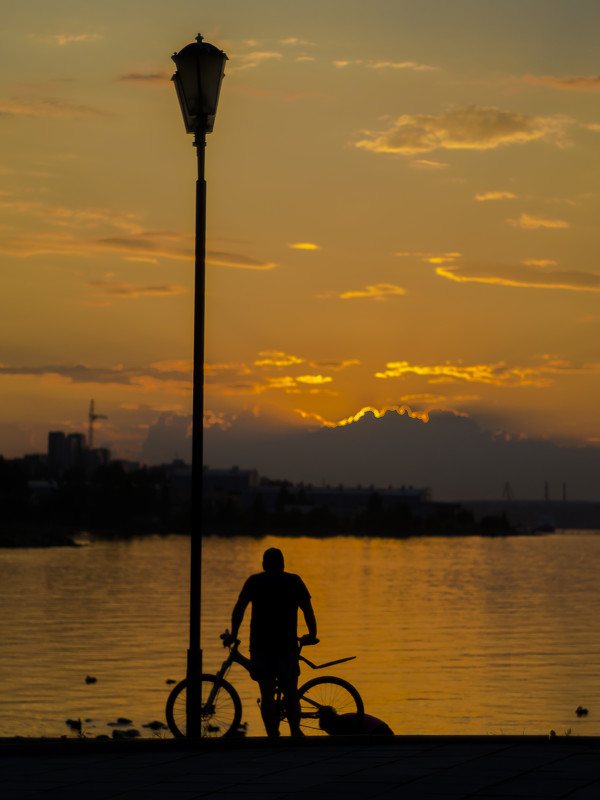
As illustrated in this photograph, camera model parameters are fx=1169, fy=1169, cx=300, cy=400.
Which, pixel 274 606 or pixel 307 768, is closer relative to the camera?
pixel 307 768

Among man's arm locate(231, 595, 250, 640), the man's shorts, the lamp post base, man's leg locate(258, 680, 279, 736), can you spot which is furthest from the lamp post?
man's leg locate(258, 680, 279, 736)

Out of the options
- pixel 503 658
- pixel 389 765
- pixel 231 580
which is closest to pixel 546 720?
pixel 503 658

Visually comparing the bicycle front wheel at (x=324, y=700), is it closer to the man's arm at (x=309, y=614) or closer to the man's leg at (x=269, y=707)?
the man's leg at (x=269, y=707)

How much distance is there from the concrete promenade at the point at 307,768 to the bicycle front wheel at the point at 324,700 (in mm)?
2195

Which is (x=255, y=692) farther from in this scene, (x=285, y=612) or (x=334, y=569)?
(x=334, y=569)

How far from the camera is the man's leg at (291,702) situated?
49.5 feet

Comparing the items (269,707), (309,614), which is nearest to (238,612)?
(309,614)

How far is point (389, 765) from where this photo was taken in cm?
1151

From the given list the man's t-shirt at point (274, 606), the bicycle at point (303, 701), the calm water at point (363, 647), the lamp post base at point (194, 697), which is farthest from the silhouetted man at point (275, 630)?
the calm water at point (363, 647)

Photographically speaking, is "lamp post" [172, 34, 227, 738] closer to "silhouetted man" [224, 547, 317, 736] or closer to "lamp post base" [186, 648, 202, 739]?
"lamp post base" [186, 648, 202, 739]

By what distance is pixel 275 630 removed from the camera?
49.0 feet

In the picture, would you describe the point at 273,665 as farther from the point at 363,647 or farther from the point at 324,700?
the point at 363,647

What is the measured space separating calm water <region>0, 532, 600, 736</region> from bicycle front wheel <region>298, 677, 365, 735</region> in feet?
51.3

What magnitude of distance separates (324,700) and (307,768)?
4008 mm
